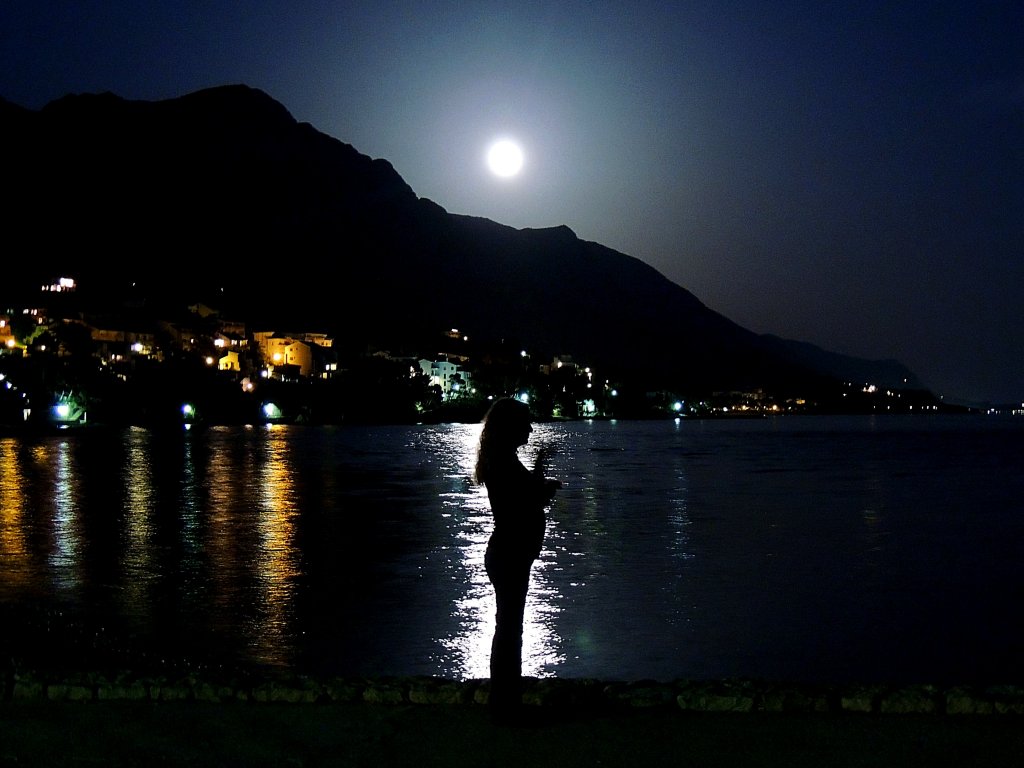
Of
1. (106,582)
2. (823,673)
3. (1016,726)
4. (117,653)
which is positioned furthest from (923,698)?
(106,582)

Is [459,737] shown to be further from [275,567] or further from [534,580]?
[275,567]

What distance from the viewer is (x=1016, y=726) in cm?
552

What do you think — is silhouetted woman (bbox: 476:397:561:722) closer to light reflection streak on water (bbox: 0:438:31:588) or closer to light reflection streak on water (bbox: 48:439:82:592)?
light reflection streak on water (bbox: 48:439:82:592)

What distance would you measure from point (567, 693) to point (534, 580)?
31.9 feet

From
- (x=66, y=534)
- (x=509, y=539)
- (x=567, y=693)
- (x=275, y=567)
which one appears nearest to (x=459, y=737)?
(x=567, y=693)

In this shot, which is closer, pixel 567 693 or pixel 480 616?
pixel 567 693

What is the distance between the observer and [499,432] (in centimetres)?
589

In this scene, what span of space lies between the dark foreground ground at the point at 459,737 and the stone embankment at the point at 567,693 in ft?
0.29

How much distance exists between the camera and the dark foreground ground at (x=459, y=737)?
511 centimetres

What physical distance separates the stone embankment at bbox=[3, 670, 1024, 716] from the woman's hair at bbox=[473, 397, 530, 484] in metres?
1.48

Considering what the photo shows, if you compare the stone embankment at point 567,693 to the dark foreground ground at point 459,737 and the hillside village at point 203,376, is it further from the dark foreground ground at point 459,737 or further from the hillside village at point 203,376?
the hillside village at point 203,376

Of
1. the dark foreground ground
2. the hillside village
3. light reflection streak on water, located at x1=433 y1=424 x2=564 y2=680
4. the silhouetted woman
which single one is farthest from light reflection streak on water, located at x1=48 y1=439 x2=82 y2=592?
the hillside village

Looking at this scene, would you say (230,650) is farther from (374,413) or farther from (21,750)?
(374,413)

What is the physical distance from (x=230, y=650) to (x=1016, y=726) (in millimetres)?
8070
